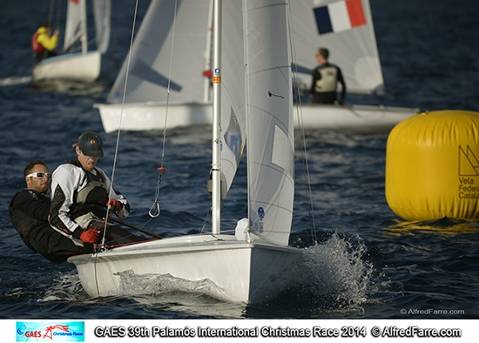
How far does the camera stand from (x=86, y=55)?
29094 mm

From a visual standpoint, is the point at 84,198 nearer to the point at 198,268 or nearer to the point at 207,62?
the point at 198,268

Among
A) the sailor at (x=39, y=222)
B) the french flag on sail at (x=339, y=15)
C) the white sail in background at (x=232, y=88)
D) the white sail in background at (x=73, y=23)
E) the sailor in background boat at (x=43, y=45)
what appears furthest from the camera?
the white sail in background at (x=73, y=23)

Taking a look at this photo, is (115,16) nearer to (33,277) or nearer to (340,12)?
(340,12)

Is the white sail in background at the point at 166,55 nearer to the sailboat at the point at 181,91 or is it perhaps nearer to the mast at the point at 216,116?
the sailboat at the point at 181,91

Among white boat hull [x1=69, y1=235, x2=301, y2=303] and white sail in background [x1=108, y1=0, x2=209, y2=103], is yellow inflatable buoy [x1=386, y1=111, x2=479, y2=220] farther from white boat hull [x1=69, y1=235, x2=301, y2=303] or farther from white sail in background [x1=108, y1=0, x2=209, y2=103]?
white sail in background [x1=108, y1=0, x2=209, y2=103]

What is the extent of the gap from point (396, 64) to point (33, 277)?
24622 millimetres

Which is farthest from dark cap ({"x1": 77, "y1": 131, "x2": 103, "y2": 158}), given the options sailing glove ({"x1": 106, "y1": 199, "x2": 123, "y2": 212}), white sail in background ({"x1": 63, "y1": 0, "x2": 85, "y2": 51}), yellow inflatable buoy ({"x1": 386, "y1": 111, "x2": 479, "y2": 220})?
white sail in background ({"x1": 63, "y1": 0, "x2": 85, "y2": 51})

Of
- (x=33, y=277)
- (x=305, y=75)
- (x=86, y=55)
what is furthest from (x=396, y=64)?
(x=33, y=277)

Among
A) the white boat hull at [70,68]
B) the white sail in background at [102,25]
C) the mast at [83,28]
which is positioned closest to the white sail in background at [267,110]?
the white boat hull at [70,68]

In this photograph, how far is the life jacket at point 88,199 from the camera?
10.2 meters

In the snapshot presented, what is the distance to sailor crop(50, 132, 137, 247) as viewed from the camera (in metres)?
10.0

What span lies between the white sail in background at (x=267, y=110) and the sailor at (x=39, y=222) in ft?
5.91

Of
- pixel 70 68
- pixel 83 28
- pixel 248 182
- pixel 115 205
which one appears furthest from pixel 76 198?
pixel 83 28

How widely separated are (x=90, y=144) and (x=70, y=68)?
1915 cm
